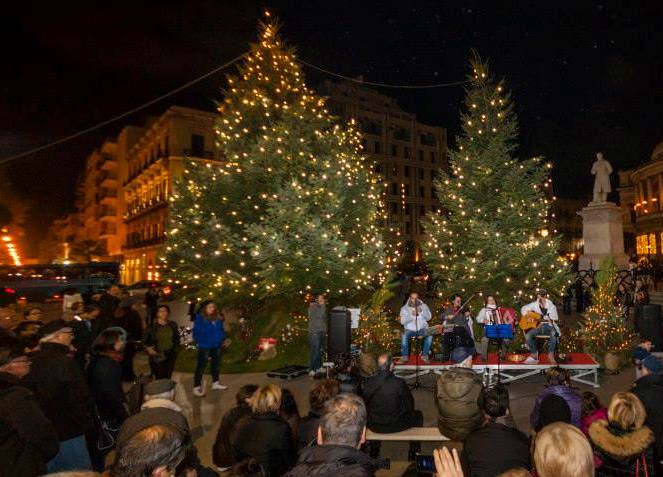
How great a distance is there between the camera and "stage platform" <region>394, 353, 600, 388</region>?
984 centimetres

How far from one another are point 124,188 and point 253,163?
55.1 metres

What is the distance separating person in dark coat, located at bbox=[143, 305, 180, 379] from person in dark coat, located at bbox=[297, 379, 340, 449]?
4647 mm

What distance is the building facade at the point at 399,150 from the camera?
2687 inches

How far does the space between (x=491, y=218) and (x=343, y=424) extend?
1505 cm

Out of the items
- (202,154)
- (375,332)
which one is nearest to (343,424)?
(375,332)

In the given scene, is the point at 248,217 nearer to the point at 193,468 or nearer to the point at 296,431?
the point at 296,431

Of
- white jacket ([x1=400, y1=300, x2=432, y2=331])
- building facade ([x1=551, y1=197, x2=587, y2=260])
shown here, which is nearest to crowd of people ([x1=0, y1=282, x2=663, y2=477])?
white jacket ([x1=400, y1=300, x2=432, y2=331])

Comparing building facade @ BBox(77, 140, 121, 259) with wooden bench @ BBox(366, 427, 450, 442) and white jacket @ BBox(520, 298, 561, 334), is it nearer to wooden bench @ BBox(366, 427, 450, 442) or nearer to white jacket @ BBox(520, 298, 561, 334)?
white jacket @ BBox(520, 298, 561, 334)

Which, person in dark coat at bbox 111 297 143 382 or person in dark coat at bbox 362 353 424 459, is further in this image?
person in dark coat at bbox 111 297 143 382

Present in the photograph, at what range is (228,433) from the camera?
185 inches

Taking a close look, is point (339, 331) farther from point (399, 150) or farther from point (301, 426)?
point (399, 150)

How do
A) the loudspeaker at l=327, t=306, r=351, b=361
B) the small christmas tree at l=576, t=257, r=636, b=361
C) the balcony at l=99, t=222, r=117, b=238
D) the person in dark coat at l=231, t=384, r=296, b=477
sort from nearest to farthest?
the person in dark coat at l=231, t=384, r=296, b=477 → the loudspeaker at l=327, t=306, r=351, b=361 → the small christmas tree at l=576, t=257, r=636, b=361 → the balcony at l=99, t=222, r=117, b=238

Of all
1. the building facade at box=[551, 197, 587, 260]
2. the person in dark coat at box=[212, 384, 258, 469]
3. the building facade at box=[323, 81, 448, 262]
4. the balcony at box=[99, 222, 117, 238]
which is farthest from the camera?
the building facade at box=[551, 197, 587, 260]

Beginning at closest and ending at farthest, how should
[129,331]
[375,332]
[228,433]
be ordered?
1. [228,433]
2. [129,331]
3. [375,332]
